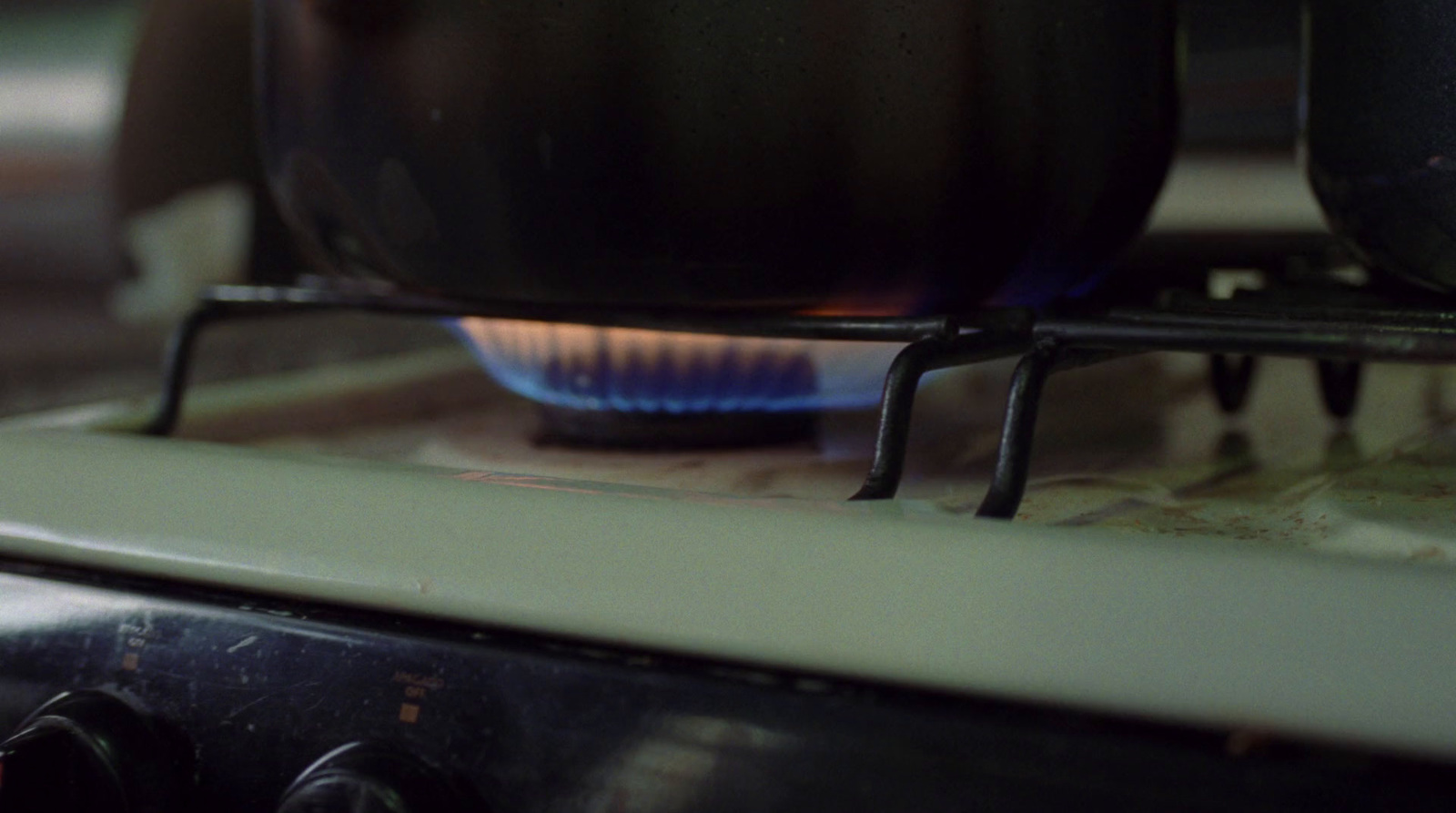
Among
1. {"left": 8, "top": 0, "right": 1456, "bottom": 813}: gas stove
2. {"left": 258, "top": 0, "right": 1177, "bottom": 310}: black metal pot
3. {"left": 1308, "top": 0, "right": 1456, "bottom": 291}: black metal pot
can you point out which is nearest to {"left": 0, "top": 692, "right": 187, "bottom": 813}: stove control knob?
{"left": 8, "top": 0, "right": 1456, "bottom": 813}: gas stove

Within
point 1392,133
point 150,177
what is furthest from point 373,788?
point 150,177

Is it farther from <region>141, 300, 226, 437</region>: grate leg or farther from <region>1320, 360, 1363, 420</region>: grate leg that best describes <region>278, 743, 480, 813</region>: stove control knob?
<region>1320, 360, 1363, 420</region>: grate leg

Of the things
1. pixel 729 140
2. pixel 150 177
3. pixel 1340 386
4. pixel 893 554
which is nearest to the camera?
pixel 893 554

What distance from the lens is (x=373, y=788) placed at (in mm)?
301

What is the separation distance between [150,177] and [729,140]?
1.75 feet

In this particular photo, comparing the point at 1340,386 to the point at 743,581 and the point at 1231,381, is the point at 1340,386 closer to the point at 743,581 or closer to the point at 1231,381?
the point at 1231,381

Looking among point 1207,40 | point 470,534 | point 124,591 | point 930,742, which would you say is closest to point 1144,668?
point 930,742

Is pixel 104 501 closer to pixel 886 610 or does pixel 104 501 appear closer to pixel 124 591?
pixel 124 591

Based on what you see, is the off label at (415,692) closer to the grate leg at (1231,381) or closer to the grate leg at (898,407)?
the grate leg at (898,407)

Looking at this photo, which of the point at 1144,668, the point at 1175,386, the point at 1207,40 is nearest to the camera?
the point at 1144,668

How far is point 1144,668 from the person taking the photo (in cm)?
26

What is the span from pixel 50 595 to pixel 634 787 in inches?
7.3

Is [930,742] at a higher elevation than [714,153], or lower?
lower

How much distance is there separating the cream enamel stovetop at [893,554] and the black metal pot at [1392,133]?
77 millimetres
